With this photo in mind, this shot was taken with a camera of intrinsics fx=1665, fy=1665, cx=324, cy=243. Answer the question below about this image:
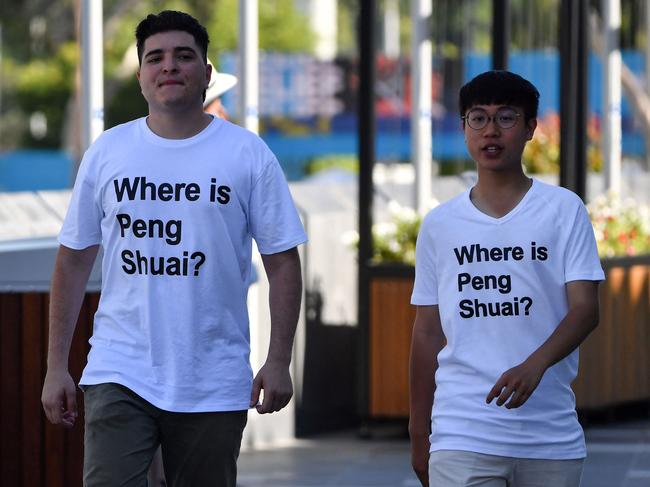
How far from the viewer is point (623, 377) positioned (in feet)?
31.9

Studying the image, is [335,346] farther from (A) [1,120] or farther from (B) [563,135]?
(A) [1,120]

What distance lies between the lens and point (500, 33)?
8891 mm

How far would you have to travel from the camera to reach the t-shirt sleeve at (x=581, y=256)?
12.4 ft

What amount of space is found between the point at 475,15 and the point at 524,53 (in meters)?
0.38

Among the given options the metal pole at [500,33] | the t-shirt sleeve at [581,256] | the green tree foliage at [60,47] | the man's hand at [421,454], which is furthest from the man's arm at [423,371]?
the green tree foliage at [60,47]

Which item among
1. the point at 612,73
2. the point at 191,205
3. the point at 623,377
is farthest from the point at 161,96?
the point at 612,73

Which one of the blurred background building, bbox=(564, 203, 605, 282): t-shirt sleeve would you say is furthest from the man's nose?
the blurred background building

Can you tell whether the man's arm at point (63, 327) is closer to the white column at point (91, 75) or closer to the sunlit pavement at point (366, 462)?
the white column at point (91, 75)

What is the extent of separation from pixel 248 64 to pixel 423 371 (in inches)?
196

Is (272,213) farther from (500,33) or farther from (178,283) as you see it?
(500,33)

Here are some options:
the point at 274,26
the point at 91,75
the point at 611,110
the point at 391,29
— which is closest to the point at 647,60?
the point at 611,110

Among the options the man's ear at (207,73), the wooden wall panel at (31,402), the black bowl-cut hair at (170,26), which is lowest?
the wooden wall panel at (31,402)

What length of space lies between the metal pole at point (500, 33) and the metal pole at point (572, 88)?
59cm

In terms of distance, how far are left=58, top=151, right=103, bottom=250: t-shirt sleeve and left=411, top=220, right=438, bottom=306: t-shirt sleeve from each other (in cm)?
80
